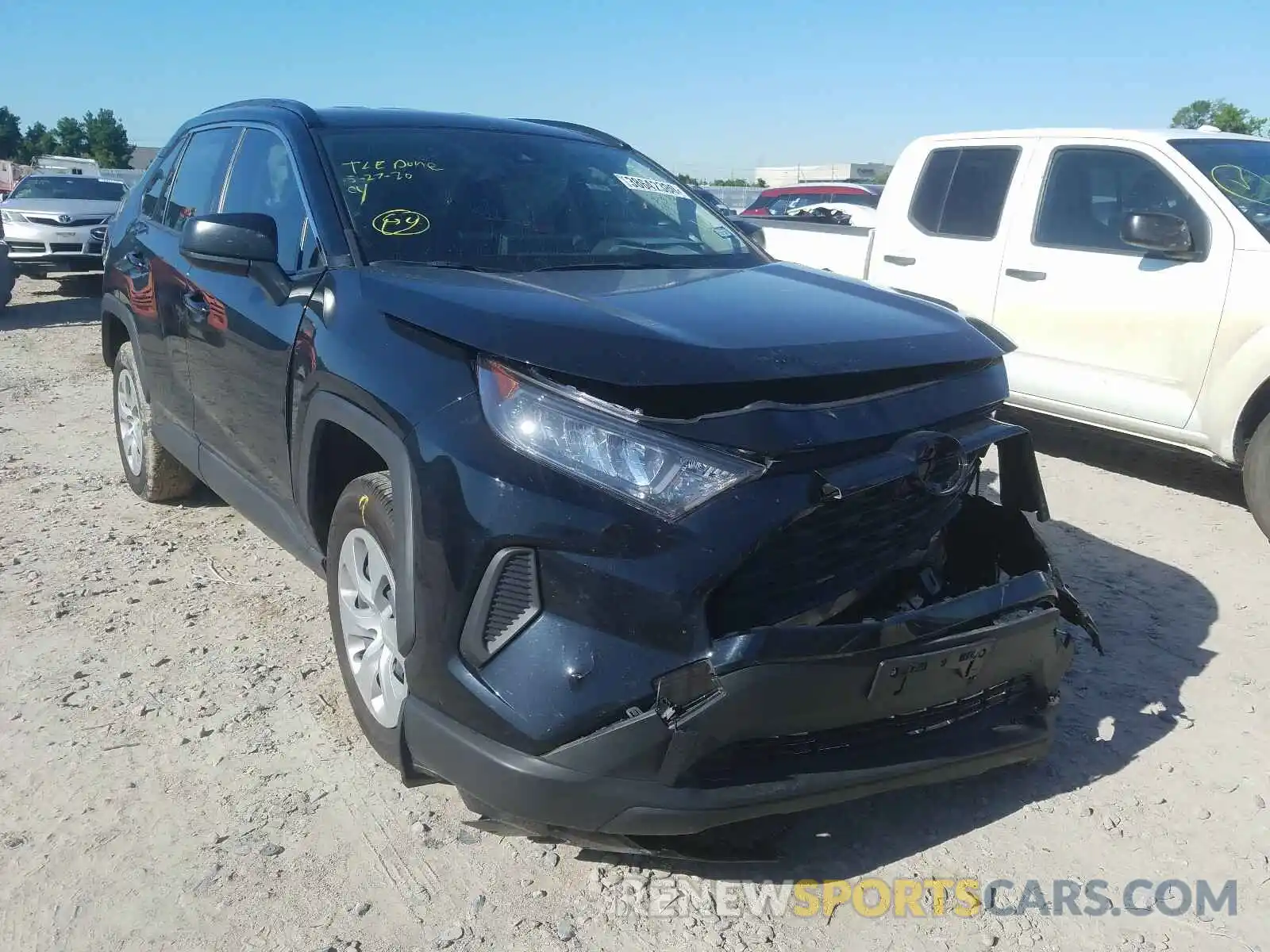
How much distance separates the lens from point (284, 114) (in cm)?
367

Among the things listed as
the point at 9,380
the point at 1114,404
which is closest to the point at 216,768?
the point at 1114,404

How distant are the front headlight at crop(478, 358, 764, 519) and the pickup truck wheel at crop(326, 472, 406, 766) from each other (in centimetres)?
52

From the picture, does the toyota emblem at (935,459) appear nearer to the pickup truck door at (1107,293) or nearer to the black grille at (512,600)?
the black grille at (512,600)

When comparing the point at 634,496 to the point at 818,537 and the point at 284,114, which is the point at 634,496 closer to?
the point at 818,537

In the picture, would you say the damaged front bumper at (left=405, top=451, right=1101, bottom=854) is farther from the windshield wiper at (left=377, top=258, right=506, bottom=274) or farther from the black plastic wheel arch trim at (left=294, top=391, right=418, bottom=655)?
the windshield wiper at (left=377, top=258, right=506, bottom=274)

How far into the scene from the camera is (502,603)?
88.2 inches

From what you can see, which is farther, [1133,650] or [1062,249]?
[1062,249]

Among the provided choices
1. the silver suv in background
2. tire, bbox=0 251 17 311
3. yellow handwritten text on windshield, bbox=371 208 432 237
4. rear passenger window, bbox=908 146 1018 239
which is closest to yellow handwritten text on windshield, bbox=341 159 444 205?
yellow handwritten text on windshield, bbox=371 208 432 237

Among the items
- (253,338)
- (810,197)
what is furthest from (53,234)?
(253,338)

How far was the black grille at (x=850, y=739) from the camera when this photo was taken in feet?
7.40

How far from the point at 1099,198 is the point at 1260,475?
6.17 ft

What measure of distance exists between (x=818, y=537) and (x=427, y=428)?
902 millimetres

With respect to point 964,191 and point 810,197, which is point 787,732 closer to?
point 964,191

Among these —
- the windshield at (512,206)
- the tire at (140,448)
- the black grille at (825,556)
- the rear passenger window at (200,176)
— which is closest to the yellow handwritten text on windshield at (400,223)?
the windshield at (512,206)
